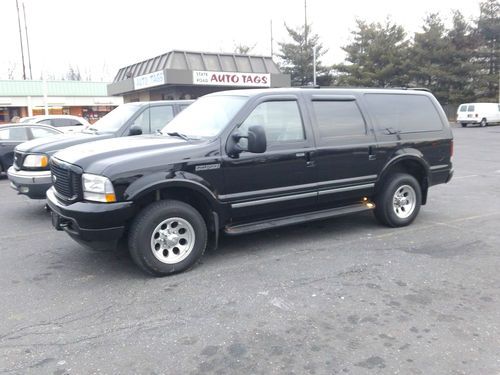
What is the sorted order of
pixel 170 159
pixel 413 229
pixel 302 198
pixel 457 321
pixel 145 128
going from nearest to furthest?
1. pixel 457 321
2. pixel 170 159
3. pixel 302 198
4. pixel 413 229
5. pixel 145 128

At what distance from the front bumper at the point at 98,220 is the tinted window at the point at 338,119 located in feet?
8.40

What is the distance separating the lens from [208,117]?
552 cm

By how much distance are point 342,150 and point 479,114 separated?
3332 centimetres

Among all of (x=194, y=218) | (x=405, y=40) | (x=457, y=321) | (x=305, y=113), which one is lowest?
(x=457, y=321)

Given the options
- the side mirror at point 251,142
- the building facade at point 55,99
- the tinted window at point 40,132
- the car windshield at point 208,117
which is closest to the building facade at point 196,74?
the tinted window at point 40,132

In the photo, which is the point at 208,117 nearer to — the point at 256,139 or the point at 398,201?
the point at 256,139

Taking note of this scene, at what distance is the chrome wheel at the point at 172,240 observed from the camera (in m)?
4.63

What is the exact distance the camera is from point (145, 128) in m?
8.43

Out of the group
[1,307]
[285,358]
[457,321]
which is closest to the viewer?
[285,358]

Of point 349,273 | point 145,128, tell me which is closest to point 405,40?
point 145,128

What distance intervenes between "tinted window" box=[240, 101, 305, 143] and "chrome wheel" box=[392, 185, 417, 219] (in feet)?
6.21

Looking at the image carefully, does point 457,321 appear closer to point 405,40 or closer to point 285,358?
point 285,358

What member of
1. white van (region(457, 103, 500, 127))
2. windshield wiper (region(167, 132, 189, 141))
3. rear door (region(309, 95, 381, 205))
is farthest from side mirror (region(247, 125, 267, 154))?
white van (region(457, 103, 500, 127))

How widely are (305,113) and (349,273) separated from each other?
1998 mm
